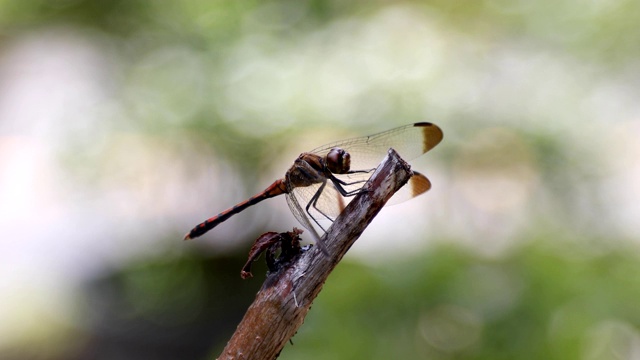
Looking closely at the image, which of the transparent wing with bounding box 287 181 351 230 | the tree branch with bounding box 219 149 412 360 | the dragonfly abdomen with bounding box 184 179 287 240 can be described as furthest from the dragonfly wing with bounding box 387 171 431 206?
the tree branch with bounding box 219 149 412 360

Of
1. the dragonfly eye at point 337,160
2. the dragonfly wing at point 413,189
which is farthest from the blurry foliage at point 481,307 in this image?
the dragonfly eye at point 337,160

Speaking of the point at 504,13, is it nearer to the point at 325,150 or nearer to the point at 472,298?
the point at 472,298

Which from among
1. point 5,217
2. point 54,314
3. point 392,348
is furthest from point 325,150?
point 5,217

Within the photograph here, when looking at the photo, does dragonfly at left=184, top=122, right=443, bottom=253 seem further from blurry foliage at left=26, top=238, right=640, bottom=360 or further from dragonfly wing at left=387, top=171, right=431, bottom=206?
blurry foliage at left=26, top=238, right=640, bottom=360

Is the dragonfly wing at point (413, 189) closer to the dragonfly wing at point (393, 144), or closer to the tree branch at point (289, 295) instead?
the dragonfly wing at point (393, 144)

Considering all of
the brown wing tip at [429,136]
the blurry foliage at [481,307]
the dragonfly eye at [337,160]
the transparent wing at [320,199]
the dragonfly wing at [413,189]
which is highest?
the dragonfly eye at [337,160]

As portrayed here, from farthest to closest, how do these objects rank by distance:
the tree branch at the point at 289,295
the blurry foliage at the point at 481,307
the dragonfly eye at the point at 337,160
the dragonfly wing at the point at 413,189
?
the blurry foliage at the point at 481,307 → the dragonfly wing at the point at 413,189 → the dragonfly eye at the point at 337,160 → the tree branch at the point at 289,295
